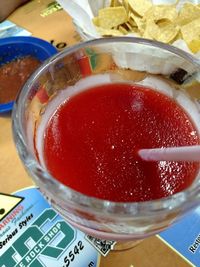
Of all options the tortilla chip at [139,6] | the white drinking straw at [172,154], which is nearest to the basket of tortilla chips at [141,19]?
the tortilla chip at [139,6]

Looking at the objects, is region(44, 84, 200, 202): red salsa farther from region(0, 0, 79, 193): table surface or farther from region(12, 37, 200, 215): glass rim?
region(0, 0, 79, 193): table surface

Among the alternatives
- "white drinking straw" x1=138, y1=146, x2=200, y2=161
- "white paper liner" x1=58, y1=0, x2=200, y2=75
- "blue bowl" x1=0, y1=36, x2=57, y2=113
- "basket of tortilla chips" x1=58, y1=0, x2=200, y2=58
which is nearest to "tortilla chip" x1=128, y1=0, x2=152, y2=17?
"basket of tortilla chips" x1=58, y1=0, x2=200, y2=58

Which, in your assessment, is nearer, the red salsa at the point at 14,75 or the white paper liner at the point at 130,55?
the white paper liner at the point at 130,55

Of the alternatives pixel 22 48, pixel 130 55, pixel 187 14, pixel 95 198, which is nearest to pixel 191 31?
pixel 187 14

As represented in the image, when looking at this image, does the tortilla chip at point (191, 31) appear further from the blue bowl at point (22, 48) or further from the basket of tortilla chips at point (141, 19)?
the blue bowl at point (22, 48)

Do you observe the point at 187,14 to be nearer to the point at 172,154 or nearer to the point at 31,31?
the point at 31,31

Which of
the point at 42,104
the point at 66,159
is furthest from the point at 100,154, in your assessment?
the point at 42,104

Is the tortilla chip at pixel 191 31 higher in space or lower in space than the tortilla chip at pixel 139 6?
lower
